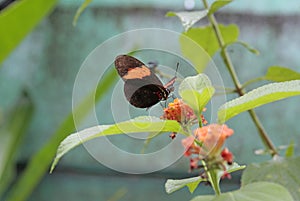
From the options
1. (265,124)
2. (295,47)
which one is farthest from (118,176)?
(295,47)

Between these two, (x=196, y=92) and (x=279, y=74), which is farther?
(x=279, y=74)

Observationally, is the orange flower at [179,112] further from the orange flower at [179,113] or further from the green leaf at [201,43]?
the green leaf at [201,43]

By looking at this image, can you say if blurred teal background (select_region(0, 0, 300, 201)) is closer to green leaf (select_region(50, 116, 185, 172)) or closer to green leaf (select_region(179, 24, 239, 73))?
green leaf (select_region(179, 24, 239, 73))

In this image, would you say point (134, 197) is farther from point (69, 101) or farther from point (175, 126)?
point (175, 126)

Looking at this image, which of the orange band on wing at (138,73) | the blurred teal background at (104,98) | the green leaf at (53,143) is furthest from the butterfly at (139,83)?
the blurred teal background at (104,98)

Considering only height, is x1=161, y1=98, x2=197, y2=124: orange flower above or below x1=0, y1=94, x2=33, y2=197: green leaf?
above

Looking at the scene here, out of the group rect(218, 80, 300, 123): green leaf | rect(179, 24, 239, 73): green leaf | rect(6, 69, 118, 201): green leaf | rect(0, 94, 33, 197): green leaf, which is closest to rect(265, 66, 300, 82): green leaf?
rect(179, 24, 239, 73): green leaf

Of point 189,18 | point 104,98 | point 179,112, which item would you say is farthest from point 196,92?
point 104,98

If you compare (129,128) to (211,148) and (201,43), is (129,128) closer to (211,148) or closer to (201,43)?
(211,148)
